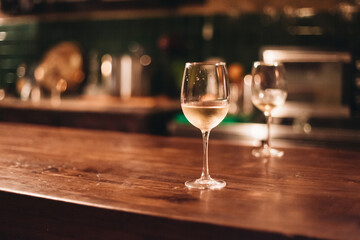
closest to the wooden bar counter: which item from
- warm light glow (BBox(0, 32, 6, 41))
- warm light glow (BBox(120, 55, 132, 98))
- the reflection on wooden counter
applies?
the reflection on wooden counter

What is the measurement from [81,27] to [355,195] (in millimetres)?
3305

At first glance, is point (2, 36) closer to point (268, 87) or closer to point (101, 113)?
point (101, 113)

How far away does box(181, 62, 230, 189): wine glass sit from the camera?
2.64ft

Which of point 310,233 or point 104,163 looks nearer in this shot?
point 310,233

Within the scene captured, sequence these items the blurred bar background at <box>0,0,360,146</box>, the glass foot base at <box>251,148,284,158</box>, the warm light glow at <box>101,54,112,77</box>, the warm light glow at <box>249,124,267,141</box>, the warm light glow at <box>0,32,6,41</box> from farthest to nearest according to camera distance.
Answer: the warm light glow at <box>0,32,6,41</box> < the warm light glow at <box>101,54,112,77</box> < the blurred bar background at <box>0,0,360,146</box> < the warm light glow at <box>249,124,267,141</box> < the glass foot base at <box>251,148,284,158</box>

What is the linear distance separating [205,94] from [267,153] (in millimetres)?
397

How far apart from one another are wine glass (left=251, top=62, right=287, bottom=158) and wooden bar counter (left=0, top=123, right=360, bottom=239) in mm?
51

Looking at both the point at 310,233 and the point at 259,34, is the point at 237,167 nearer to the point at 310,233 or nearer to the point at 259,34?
the point at 310,233

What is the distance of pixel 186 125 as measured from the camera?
2584 mm

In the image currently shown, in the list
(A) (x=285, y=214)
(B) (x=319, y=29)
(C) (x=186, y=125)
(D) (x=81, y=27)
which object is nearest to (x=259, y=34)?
(B) (x=319, y=29)

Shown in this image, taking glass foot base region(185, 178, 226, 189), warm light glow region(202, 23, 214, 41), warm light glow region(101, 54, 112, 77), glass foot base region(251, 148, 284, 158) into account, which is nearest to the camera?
glass foot base region(185, 178, 226, 189)

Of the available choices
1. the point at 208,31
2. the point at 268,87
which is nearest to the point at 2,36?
the point at 208,31

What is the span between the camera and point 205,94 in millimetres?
805

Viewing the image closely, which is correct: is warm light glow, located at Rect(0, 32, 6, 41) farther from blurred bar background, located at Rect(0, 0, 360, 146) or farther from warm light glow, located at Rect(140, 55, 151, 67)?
warm light glow, located at Rect(140, 55, 151, 67)
